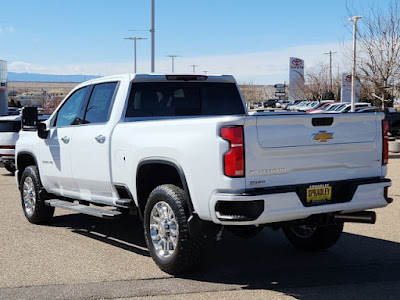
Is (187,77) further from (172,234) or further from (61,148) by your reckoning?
(172,234)

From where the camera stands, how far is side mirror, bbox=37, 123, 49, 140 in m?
8.19

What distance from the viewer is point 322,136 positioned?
18.4 feet

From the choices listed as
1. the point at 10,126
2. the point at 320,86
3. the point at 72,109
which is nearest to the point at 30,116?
the point at 72,109

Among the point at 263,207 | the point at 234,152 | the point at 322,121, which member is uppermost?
the point at 322,121

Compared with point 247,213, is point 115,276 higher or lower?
lower

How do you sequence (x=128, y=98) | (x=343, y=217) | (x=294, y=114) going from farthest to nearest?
(x=128, y=98), (x=343, y=217), (x=294, y=114)

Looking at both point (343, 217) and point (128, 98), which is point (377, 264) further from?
point (128, 98)

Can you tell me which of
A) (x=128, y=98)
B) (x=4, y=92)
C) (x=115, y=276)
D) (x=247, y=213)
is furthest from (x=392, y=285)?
(x=4, y=92)

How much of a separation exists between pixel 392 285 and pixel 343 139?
1.47m

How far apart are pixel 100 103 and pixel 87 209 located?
4.31ft

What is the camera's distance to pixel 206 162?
17.7ft

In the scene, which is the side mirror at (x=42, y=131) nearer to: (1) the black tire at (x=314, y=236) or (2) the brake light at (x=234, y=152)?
(1) the black tire at (x=314, y=236)

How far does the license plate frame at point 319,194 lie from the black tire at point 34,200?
449 cm

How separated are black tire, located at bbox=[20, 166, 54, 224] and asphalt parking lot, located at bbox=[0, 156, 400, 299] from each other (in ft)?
0.51
